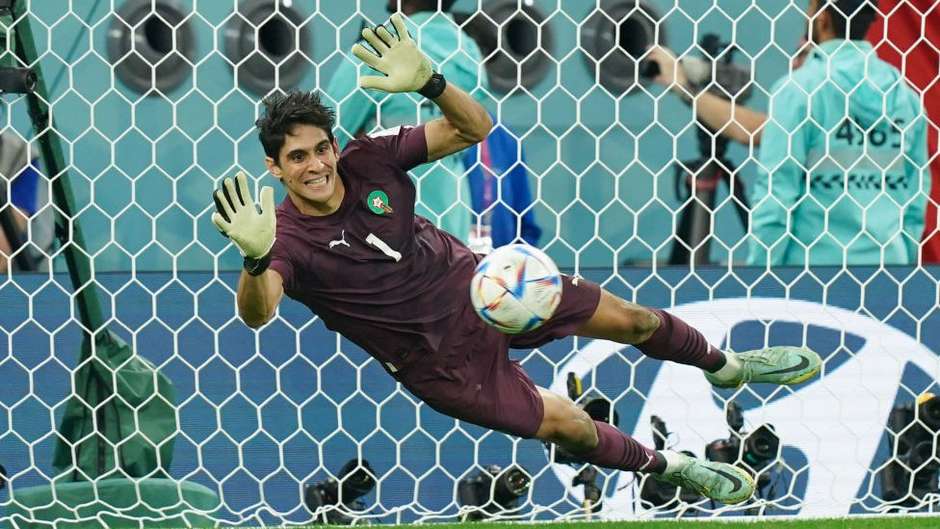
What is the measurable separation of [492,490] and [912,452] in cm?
156

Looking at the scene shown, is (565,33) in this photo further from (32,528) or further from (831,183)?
(32,528)

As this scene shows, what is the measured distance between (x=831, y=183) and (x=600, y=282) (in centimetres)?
96

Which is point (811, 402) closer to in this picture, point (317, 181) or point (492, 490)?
point (492, 490)

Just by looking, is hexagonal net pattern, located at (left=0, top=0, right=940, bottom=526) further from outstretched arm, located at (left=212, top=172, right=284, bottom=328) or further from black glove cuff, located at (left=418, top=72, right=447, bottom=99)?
outstretched arm, located at (left=212, top=172, right=284, bottom=328)

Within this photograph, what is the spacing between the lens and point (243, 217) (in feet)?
12.9

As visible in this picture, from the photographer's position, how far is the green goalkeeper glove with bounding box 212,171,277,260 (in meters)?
3.94

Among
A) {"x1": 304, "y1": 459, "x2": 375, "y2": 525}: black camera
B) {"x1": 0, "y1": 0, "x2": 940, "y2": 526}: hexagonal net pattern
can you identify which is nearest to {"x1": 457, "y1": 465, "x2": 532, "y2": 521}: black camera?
{"x1": 0, "y1": 0, "x2": 940, "y2": 526}: hexagonal net pattern

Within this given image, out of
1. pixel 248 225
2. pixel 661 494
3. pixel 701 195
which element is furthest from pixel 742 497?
pixel 248 225

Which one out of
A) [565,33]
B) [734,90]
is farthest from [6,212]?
[734,90]

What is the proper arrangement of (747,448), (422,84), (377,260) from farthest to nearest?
1. (747,448)
2. (377,260)
3. (422,84)

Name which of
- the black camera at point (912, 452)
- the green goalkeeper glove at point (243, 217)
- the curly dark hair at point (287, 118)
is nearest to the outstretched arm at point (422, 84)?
the curly dark hair at point (287, 118)

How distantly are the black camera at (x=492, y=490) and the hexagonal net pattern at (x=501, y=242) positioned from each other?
0.01 metres

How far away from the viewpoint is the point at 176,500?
5.62 m

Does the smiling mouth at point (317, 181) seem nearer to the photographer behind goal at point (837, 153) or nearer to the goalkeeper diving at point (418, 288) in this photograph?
the goalkeeper diving at point (418, 288)
